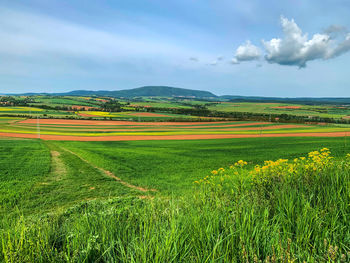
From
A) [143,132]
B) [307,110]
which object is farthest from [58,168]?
[307,110]

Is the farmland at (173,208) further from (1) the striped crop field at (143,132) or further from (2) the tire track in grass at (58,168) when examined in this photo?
(1) the striped crop field at (143,132)

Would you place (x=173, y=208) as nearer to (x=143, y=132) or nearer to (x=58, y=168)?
(x=58, y=168)

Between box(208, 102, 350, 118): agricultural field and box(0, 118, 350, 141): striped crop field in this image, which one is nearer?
box(0, 118, 350, 141): striped crop field

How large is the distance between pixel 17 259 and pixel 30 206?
12045 mm

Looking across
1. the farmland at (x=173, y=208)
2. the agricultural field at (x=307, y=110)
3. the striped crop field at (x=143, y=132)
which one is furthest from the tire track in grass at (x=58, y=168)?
the agricultural field at (x=307, y=110)

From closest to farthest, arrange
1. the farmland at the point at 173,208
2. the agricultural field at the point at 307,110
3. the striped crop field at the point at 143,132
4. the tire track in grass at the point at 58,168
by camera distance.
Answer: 1. the farmland at the point at 173,208
2. the tire track in grass at the point at 58,168
3. the striped crop field at the point at 143,132
4. the agricultural field at the point at 307,110

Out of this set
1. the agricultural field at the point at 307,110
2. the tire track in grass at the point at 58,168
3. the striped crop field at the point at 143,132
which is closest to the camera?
the tire track in grass at the point at 58,168

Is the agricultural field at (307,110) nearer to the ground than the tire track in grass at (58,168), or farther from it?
farther from it

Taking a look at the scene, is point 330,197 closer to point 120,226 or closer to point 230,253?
point 230,253

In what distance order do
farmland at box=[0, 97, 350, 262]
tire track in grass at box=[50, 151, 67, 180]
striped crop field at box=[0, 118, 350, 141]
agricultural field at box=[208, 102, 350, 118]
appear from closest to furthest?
farmland at box=[0, 97, 350, 262], tire track in grass at box=[50, 151, 67, 180], striped crop field at box=[0, 118, 350, 141], agricultural field at box=[208, 102, 350, 118]

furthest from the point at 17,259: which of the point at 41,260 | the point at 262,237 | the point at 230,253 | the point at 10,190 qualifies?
the point at 10,190

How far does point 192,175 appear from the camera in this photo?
64.6 feet

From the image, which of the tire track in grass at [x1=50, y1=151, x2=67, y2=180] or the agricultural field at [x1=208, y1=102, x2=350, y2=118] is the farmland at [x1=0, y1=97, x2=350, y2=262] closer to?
the tire track in grass at [x1=50, y1=151, x2=67, y2=180]

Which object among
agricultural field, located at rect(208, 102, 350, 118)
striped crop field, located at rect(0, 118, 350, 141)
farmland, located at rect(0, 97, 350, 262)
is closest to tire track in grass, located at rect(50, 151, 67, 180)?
farmland, located at rect(0, 97, 350, 262)
